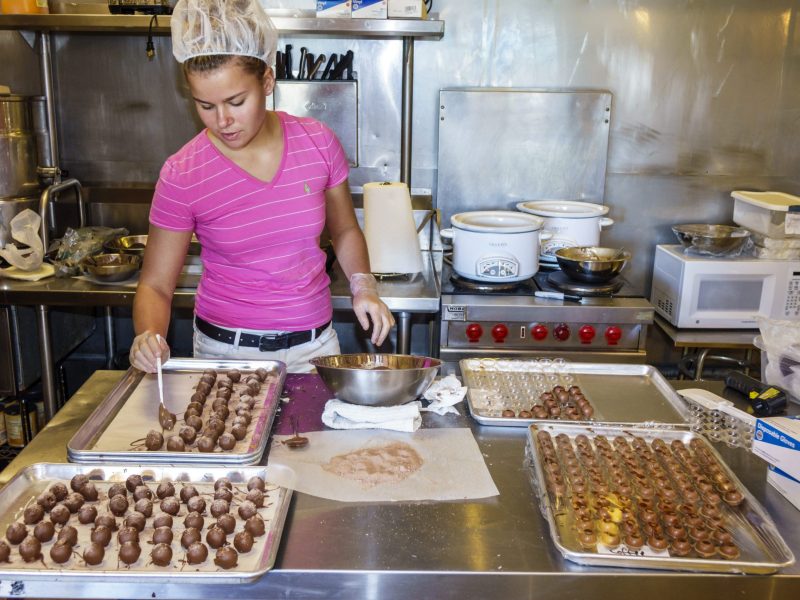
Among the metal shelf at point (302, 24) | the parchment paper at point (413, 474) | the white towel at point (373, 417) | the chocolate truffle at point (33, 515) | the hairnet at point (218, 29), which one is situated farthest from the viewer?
the metal shelf at point (302, 24)

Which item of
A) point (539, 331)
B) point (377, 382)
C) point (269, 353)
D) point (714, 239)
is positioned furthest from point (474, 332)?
point (377, 382)

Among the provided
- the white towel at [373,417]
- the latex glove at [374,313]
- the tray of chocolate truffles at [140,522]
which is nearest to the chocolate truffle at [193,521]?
the tray of chocolate truffles at [140,522]

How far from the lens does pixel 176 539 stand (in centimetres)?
136

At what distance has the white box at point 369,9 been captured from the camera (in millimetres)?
3312

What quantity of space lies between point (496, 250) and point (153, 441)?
72.3 inches

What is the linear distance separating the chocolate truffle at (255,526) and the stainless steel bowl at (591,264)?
82.8 inches

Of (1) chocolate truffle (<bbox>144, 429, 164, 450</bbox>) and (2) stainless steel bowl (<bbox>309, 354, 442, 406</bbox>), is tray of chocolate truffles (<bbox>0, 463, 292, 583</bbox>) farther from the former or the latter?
(2) stainless steel bowl (<bbox>309, 354, 442, 406</bbox>)

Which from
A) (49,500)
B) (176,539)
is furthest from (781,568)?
(49,500)

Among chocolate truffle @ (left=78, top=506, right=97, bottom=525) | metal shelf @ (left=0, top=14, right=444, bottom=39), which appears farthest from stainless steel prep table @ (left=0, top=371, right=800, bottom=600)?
metal shelf @ (left=0, top=14, right=444, bottom=39)

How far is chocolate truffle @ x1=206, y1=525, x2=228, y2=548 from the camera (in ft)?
4.36

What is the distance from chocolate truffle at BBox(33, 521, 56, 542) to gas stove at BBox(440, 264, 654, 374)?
1923 mm

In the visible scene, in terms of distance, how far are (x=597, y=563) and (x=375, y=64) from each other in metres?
2.98

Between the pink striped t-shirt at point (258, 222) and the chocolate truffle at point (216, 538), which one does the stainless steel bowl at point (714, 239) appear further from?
the chocolate truffle at point (216, 538)

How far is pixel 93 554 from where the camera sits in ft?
4.20
